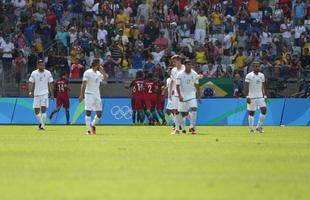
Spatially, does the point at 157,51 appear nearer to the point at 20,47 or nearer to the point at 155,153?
the point at 20,47

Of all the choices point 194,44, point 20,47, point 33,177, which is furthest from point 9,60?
point 33,177

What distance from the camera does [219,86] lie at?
1726 inches

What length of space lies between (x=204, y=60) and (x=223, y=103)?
3030 millimetres

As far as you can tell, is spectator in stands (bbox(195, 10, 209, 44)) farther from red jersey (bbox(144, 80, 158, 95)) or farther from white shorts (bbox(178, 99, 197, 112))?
white shorts (bbox(178, 99, 197, 112))

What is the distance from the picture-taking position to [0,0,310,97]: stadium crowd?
44.3m

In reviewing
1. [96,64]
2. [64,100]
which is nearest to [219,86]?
[64,100]

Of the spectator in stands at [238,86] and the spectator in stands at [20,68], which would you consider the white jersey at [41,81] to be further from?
the spectator in stands at [238,86]

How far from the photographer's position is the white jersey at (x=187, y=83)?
3088cm

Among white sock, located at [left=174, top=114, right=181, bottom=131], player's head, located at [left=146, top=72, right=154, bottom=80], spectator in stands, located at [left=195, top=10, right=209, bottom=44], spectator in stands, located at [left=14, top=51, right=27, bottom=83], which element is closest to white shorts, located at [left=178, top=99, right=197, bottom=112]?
white sock, located at [left=174, top=114, right=181, bottom=131]

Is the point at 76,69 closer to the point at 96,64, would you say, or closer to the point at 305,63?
the point at 305,63

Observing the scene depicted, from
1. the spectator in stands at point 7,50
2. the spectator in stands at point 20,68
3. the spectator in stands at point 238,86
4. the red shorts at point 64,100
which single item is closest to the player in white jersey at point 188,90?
the red shorts at point 64,100

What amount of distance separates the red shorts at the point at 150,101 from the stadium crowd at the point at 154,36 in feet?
4.92

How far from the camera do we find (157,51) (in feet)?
149

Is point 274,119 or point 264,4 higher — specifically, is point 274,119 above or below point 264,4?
below
